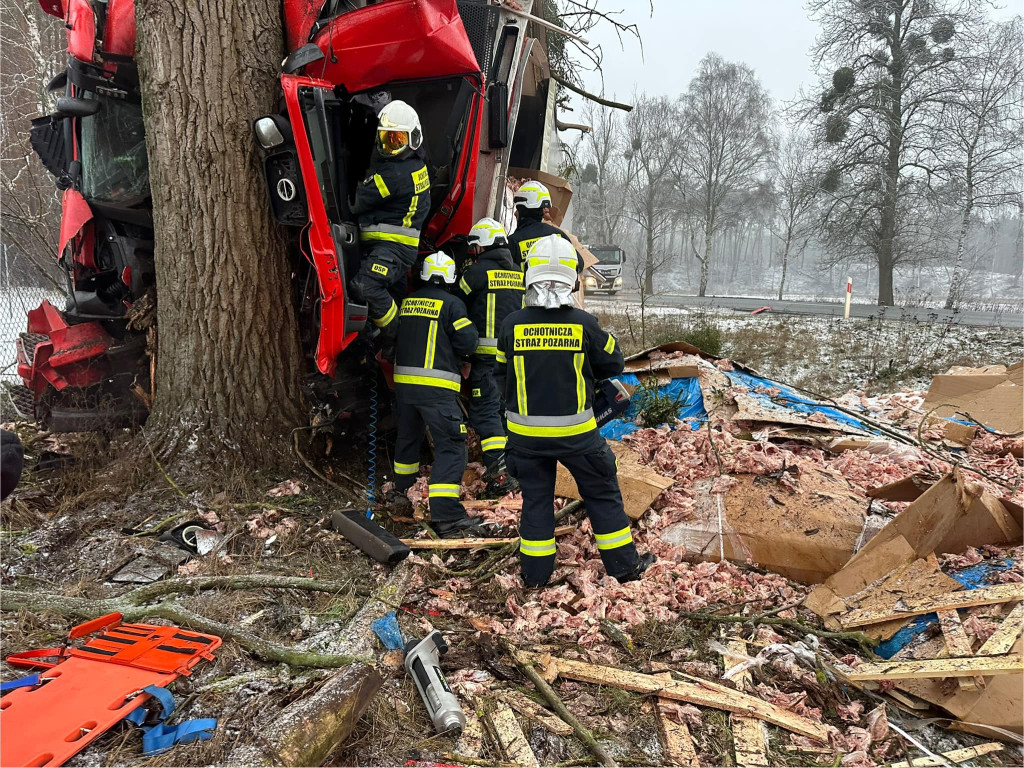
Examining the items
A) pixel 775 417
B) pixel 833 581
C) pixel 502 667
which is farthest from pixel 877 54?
pixel 502 667

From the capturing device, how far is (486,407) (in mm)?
4578

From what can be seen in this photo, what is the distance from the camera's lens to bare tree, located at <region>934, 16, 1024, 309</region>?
15.1 m

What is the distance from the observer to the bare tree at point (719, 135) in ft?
89.2

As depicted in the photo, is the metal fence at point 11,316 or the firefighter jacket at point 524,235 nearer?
the firefighter jacket at point 524,235

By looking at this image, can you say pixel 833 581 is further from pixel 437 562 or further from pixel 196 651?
pixel 196 651

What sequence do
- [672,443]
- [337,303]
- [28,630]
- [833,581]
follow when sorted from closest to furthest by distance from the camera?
[28,630] < [833,581] < [337,303] < [672,443]

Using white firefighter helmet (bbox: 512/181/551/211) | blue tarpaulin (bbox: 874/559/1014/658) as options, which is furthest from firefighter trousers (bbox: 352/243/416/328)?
blue tarpaulin (bbox: 874/559/1014/658)

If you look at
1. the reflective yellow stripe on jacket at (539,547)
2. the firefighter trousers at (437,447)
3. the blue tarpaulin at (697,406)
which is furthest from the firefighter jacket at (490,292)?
the reflective yellow stripe on jacket at (539,547)

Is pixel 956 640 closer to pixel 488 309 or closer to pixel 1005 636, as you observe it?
pixel 1005 636

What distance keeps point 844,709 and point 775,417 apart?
107 inches

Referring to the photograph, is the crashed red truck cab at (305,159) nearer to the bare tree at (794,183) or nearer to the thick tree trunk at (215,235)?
the thick tree trunk at (215,235)

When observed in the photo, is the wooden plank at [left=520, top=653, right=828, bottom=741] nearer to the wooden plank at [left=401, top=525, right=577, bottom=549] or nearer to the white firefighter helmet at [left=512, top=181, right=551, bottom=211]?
the wooden plank at [left=401, top=525, right=577, bottom=549]

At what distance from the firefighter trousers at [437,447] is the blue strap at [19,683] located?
2.10m

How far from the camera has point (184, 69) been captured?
347cm
